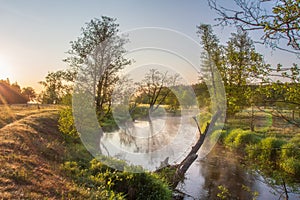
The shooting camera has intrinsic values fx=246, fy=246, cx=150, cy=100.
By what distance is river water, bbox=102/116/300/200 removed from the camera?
10039mm

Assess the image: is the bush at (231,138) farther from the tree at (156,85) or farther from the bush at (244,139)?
the tree at (156,85)

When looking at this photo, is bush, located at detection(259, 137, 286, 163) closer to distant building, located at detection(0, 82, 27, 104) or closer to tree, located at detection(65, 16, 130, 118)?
tree, located at detection(65, 16, 130, 118)

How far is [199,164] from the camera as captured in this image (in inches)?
554

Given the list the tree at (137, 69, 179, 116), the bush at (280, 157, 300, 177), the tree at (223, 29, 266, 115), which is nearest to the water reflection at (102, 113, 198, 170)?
the tree at (137, 69, 179, 116)

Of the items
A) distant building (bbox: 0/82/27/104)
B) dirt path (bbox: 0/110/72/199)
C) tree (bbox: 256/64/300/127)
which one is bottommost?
dirt path (bbox: 0/110/72/199)

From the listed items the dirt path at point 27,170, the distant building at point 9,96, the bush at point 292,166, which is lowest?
the bush at point 292,166

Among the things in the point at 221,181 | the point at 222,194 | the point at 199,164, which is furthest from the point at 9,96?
the point at 222,194

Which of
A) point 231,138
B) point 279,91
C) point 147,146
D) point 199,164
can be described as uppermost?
point 279,91

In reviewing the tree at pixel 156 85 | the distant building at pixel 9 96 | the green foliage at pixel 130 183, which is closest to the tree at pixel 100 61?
the tree at pixel 156 85

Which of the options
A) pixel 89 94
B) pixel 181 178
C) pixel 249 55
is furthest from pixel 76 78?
pixel 249 55

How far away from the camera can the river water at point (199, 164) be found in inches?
395

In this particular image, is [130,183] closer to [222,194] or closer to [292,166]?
[222,194]

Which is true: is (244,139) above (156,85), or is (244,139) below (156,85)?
below

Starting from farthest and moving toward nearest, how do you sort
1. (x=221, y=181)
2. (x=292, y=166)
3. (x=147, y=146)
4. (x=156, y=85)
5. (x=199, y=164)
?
(x=156, y=85)
(x=147, y=146)
(x=199, y=164)
(x=292, y=166)
(x=221, y=181)
